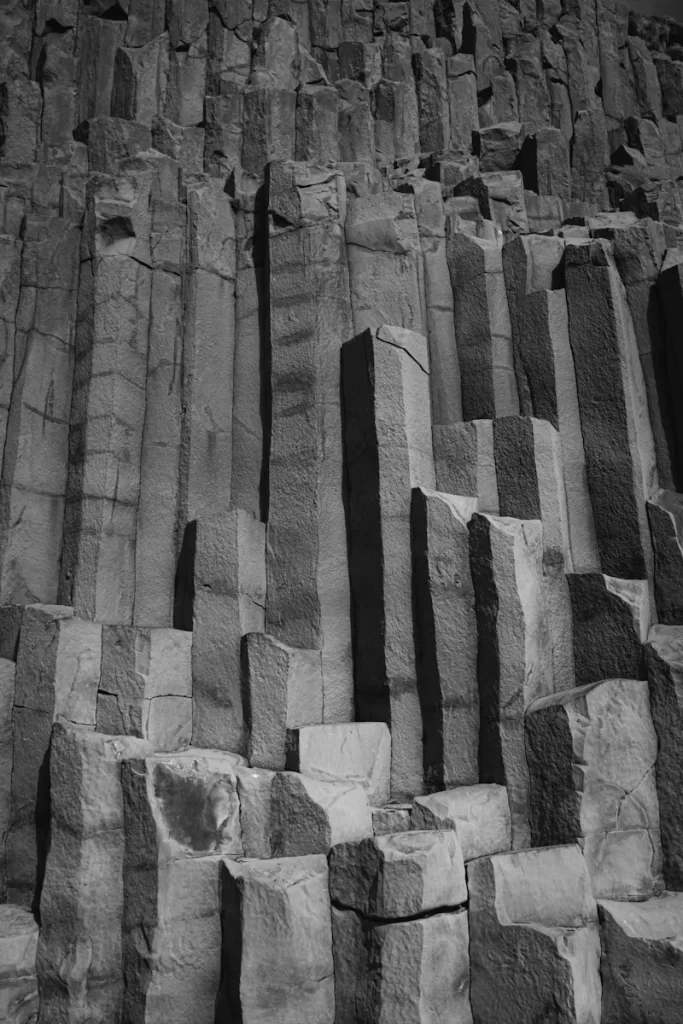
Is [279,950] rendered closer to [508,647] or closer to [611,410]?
[508,647]

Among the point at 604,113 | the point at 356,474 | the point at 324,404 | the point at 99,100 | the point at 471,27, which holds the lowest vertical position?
the point at 356,474

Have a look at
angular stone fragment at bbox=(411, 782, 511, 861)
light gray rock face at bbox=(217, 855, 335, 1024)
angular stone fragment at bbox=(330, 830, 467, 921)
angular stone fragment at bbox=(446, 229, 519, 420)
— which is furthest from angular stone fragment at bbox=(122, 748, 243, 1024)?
angular stone fragment at bbox=(446, 229, 519, 420)

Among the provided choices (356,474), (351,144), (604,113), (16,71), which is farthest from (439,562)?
(604,113)

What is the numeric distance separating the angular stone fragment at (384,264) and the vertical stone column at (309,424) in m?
0.12

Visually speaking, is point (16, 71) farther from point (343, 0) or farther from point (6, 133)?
point (343, 0)

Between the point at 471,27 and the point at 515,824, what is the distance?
1080cm

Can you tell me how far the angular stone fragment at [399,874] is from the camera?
4957 mm

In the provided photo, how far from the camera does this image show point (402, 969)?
194 inches

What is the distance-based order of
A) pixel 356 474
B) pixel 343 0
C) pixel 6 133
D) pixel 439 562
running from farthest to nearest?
pixel 343 0 → pixel 6 133 → pixel 356 474 → pixel 439 562

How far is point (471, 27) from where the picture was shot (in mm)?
12688

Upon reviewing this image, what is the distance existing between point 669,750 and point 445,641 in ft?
4.94

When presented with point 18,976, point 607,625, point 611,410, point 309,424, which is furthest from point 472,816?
point 611,410

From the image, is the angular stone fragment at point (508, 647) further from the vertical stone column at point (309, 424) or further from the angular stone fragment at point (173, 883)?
the angular stone fragment at point (173, 883)

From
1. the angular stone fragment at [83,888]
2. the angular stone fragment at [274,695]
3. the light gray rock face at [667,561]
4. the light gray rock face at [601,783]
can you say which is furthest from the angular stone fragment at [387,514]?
the angular stone fragment at [83,888]
